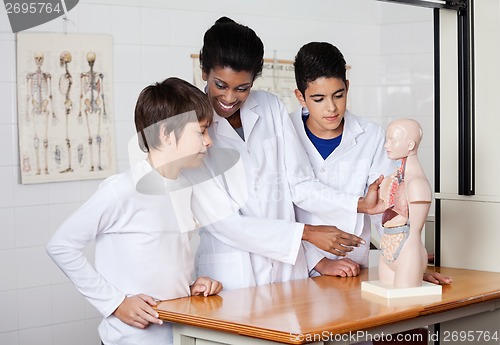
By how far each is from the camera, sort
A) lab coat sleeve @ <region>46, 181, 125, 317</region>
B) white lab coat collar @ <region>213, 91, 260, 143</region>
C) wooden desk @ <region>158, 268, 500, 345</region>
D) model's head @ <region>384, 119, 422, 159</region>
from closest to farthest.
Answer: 1. wooden desk @ <region>158, 268, 500, 345</region>
2. lab coat sleeve @ <region>46, 181, 125, 317</region>
3. model's head @ <region>384, 119, 422, 159</region>
4. white lab coat collar @ <region>213, 91, 260, 143</region>

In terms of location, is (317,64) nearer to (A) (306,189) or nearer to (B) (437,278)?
(A) (306,189)

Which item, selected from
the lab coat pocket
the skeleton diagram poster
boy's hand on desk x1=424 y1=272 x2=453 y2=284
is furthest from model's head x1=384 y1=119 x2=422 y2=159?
the skeleton diagram poster

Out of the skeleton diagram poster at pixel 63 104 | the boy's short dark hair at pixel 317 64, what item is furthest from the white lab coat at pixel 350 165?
the skeleton diagram poster at pixel 63 104

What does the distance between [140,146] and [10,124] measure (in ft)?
1.74

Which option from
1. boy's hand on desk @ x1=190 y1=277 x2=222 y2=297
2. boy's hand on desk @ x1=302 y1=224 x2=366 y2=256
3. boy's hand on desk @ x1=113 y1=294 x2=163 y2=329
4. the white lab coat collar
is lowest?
boy's hand on desk @ x1=113 y1=294 x2=163 y2=329

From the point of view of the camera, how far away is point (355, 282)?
196cm

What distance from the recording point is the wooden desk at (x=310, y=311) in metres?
1.49

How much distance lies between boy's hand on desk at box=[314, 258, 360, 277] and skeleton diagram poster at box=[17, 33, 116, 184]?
665 millimetres

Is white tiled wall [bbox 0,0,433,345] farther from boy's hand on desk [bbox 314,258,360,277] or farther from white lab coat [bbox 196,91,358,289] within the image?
boy's hand on desk [bbox 314,258,360,277]

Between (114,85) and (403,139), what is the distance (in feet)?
2.97

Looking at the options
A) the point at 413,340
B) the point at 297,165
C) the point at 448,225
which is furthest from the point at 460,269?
the point at 297,165

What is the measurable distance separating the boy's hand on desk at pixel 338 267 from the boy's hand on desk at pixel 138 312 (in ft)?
1.84

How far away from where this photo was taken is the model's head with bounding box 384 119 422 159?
1762 mm

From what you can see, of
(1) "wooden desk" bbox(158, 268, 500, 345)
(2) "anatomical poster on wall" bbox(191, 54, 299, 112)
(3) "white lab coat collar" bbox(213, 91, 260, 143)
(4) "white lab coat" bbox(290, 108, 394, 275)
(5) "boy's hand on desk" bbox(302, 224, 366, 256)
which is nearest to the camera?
(1) "wooden desk" bbox(158, 268, 500, 345)
